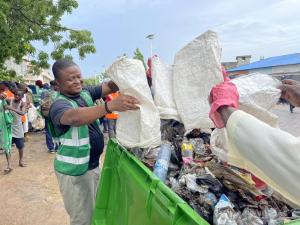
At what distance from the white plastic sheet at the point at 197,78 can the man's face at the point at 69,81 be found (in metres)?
0.82

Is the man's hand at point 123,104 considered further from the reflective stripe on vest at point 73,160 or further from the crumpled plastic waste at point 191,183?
the reflective stripe on vest at point 73,160

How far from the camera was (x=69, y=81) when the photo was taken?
2662 millimetres

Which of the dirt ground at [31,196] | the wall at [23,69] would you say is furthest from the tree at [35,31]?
the dirt ground at [31,196]

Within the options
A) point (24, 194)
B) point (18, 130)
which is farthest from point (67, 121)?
point (18, 130)

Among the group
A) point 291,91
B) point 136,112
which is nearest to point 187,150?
point 136,112

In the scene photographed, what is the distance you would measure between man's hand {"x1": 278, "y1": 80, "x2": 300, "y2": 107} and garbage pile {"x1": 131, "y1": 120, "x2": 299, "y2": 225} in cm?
45

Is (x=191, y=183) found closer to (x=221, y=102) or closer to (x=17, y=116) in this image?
(x=221, y=102)

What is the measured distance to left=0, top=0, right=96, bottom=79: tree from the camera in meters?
9.65

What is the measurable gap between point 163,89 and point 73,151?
90cm

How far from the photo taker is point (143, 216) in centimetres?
182

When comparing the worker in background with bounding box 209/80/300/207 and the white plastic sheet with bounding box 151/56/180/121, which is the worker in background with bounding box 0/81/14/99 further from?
the worker in background with bounding box 209/80/300/207

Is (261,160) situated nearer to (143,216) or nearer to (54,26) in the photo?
(143,216)

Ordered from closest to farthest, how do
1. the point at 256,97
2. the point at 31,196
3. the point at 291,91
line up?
1. the point at 291,91
2. the point at 256,97
3. the point at 31,196

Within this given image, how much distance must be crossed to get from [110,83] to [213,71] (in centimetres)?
114
